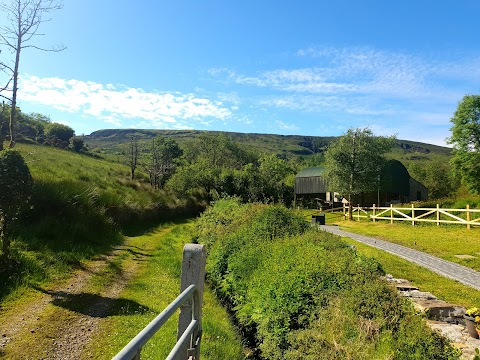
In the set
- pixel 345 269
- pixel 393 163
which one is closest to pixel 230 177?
pixel 393 163

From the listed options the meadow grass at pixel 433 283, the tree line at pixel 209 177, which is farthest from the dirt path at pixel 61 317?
the tree line at pixel 209 177

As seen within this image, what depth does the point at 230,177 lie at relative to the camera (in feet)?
158

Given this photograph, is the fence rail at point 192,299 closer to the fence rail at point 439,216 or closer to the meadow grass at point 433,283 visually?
the meadow grass at point 433,283

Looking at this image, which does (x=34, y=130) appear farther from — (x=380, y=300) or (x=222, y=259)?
(x=380, y=300)

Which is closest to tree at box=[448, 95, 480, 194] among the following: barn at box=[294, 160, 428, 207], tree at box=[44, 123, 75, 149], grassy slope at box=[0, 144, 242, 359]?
barn at box=[294, 160, 428, 207]

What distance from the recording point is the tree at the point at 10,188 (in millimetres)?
8727

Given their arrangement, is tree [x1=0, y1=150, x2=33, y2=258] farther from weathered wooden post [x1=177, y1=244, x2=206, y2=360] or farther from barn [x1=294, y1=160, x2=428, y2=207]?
barn [x1=294, y1=160, x2=428, y2=207]

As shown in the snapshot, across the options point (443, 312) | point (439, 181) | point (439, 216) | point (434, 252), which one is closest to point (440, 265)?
point (434, 252)

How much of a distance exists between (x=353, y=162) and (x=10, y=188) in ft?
107

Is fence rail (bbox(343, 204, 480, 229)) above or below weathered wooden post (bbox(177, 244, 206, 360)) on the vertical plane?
below

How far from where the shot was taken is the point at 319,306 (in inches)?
202

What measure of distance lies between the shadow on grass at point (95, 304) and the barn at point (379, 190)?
3946cm

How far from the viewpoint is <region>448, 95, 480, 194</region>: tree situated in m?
40.9

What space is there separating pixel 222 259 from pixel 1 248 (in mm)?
6031
